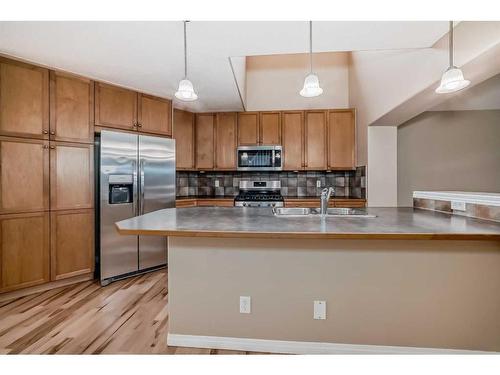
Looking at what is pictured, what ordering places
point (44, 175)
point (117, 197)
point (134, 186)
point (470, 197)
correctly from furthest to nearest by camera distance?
point (134, 186) → point (117, 197) → point (44, 175) → point (470, 197)

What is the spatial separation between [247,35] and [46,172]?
2401mm

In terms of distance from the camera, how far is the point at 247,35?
2244 millimetres

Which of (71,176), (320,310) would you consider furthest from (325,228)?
(71,176)

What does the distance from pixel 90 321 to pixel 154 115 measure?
8.27ft

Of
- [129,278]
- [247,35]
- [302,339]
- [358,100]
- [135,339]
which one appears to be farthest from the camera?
[358,100]

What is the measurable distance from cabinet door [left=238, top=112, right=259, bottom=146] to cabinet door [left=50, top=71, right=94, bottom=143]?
2.14m

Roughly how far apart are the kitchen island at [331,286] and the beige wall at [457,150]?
2546mm

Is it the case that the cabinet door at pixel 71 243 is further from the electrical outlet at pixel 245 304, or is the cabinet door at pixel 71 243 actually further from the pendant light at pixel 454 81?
the pendant light at pixel 454 81

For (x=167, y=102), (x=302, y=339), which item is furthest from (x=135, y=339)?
(x=167, y=102)

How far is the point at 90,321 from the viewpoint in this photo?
223cm

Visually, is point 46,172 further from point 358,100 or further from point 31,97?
point 358,100

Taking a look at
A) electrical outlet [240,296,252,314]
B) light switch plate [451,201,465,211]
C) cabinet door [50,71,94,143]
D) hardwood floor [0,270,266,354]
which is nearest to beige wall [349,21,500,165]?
light switch plate [451,201,465,211]

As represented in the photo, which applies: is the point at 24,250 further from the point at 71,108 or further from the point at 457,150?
the point at 457,150

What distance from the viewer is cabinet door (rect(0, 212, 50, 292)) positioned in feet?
8.44
